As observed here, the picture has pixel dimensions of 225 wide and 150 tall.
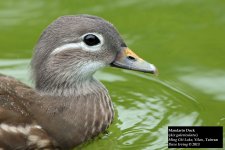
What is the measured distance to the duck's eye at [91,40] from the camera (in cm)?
800

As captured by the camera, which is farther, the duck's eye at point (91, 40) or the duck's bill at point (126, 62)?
the duck's bill at point (126, 62)

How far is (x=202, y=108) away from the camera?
28.8ft

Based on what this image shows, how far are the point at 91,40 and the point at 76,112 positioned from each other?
735 millimetres

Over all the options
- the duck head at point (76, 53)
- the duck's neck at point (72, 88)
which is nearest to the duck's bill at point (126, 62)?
the duck head at point (76, 53)

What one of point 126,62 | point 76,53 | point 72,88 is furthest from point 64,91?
point 126,62

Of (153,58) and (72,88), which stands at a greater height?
(153,58)

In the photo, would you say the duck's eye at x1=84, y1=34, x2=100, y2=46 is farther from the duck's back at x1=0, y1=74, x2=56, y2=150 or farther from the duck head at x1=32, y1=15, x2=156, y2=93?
the duck's back at x1=0, y1=74, x2=56, y2=150

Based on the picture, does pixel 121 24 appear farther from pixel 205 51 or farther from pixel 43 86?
pixel 43 86

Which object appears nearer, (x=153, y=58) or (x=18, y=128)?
(x=18, y=128)

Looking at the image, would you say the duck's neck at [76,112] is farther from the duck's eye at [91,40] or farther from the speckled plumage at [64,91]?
the duck's eye at [91,40]

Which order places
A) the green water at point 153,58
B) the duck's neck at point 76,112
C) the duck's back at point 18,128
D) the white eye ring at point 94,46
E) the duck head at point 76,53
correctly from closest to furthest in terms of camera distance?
the duck's back at point 18,128 → the duck's neck at point 76,112 → the duck head at point 76,53 → the white eye ring at point 94,46 → the green water at point 153,58

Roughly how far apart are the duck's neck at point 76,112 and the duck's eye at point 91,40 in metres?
0.48

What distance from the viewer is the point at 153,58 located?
9727 mm

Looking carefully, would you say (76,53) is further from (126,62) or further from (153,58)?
(153,58)
